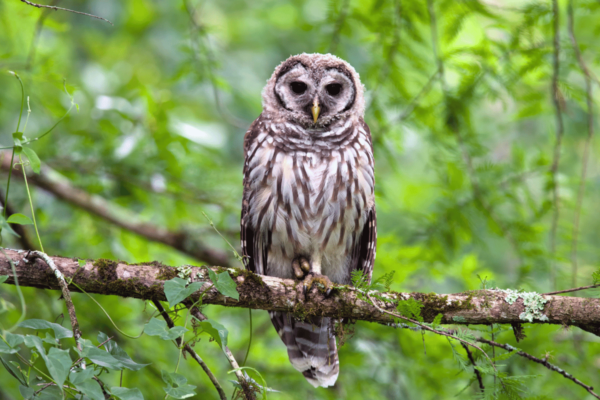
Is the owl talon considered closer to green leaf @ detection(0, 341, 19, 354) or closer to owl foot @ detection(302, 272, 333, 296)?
owl foot @ detection(302, 272, 333, 296)

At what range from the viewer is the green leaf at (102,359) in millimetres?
1521

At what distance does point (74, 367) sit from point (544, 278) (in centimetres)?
339

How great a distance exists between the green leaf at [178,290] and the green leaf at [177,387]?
22 cm

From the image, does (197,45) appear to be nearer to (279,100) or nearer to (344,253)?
(279,100)

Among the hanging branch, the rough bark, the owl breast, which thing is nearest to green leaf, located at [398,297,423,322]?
the hanging branch

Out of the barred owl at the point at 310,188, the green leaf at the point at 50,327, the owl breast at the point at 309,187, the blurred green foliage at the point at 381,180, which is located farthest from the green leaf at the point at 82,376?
the blurred green foliage at the point at 381,180

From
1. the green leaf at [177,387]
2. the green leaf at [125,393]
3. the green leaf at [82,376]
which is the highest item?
the green leaf at [82,376]

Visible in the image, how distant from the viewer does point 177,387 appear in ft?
5.43

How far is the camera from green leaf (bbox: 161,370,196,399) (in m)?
1.59

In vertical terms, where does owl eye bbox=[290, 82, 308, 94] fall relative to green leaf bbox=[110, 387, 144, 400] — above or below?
above

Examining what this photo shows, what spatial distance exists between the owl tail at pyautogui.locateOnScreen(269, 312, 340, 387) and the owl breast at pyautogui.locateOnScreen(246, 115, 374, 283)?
47cm

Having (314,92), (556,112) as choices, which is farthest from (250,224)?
(556,112)

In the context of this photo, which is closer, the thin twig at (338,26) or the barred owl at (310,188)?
the barred owl at (310,188)

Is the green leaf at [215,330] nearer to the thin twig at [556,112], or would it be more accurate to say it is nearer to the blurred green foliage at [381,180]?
the blurred green foliage at [381,180]
